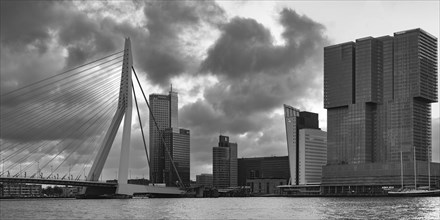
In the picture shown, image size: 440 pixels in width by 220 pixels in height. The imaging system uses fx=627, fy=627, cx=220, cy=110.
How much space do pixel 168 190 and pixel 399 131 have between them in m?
82.2

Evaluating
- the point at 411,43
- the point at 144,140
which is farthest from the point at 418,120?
the point at 144,140

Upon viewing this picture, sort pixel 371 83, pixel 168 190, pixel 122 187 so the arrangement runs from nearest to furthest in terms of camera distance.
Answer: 1. pixel 122 187
2. pixel 168 190
3. pixel 371 83

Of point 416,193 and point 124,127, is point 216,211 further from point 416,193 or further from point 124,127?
point 416,193

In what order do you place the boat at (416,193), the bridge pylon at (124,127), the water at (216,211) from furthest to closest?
the boat at (416,193) < the bridge pylon at (124,127) < the water at (216,211)

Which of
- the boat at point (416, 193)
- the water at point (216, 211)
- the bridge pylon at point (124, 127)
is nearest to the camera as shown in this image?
the water at point (216, 211)

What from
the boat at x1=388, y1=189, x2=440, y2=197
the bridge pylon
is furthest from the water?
the boat at x1=388, y1=189, x2=440, y2=197

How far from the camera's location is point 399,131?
196 m

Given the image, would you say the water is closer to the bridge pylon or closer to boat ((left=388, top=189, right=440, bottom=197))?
the bridge pylon

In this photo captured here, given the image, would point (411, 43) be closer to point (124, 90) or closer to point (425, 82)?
point (425, 82)

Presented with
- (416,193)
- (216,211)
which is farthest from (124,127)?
(416,193)

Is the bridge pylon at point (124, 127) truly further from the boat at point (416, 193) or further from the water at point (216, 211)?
the boat at point (416, 193)

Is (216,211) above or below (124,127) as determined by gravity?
below

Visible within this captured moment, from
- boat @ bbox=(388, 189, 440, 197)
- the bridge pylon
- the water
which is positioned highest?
the bridge pylon

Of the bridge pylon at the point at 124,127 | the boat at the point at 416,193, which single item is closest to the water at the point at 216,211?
the bridge pylon at the point at 124,127
